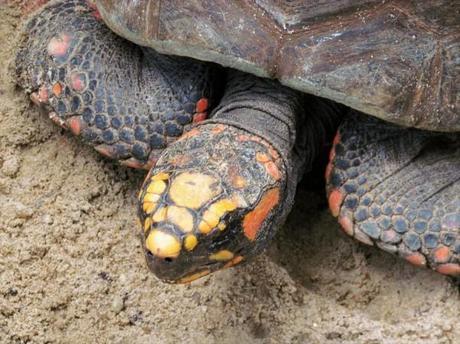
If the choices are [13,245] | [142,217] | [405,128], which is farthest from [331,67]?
[13,245]

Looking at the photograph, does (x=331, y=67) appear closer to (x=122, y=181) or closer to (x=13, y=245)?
(x=122, y=181)

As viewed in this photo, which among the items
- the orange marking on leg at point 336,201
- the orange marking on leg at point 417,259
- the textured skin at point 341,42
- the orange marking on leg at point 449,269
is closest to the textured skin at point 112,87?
the textured skin at point 341,42

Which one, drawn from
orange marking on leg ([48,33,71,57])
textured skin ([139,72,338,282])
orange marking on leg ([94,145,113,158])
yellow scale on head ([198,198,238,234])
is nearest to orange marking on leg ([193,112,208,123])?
textured skin ([139,72,338,282])

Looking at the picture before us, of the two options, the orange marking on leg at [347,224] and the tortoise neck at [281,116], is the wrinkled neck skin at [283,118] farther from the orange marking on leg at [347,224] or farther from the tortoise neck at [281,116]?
the orange marking on leg at [347,224]

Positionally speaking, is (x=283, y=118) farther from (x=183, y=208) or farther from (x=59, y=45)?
(x=59, y=45)

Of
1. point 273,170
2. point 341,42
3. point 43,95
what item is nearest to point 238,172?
point 273,170

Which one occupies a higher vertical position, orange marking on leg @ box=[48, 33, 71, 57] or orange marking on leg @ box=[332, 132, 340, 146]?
orange marking on leg @ box=[48, 33, 71, 57]

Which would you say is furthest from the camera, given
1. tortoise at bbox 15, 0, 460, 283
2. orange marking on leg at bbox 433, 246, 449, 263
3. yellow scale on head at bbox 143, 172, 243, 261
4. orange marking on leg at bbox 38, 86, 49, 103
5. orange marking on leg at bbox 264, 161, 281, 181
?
orange marking on leg at bbox 38, 86, 49, 103

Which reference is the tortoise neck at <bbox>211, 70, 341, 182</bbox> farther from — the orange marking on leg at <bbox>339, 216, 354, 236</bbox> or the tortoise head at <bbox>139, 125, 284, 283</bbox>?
the orange marking on leg at <bbox>339, 216, 354, 236</bbox>
